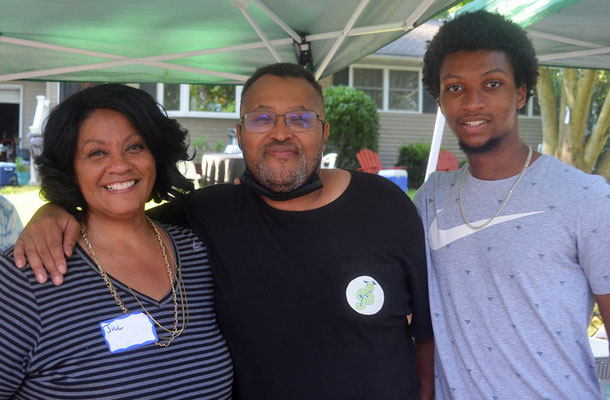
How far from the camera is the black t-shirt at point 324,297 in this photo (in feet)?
6.06

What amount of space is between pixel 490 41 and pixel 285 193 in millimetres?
993

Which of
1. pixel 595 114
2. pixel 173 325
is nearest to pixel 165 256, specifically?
pixel 173 325

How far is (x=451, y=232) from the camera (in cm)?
197

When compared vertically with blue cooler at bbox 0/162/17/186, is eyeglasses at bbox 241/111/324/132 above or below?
above

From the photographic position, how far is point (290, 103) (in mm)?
2115

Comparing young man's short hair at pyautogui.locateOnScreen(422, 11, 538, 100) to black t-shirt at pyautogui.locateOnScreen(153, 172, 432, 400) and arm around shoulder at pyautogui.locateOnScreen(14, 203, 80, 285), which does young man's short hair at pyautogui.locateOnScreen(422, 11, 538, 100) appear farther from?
arm around shoulder at pyautogui.locateOnScreen(14, 203, 80, 285)

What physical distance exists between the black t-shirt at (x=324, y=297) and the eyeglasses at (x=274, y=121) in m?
0.32

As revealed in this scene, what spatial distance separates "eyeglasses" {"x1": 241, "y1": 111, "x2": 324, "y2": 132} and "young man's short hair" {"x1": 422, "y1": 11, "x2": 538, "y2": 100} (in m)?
0.62

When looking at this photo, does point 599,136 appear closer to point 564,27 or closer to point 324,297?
point 564,27

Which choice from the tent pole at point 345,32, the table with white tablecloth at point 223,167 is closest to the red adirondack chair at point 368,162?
the table with white tablecloth at point 223,167

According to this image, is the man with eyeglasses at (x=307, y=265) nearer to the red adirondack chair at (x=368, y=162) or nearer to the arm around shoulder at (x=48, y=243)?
the arm around shoulder at (x=48, y=243)

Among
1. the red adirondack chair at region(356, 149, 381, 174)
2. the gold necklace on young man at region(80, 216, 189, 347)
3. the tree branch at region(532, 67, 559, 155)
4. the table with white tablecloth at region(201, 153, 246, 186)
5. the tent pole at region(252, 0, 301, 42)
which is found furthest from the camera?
the red adirondack chair at region(356, 149, 381, 174)

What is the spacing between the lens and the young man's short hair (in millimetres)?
1996

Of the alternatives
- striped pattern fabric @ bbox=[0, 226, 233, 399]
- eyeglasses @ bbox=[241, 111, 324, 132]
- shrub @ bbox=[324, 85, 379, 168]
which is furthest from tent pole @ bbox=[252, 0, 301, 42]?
shrub @ bbox=[324, 85, 379, 168]
